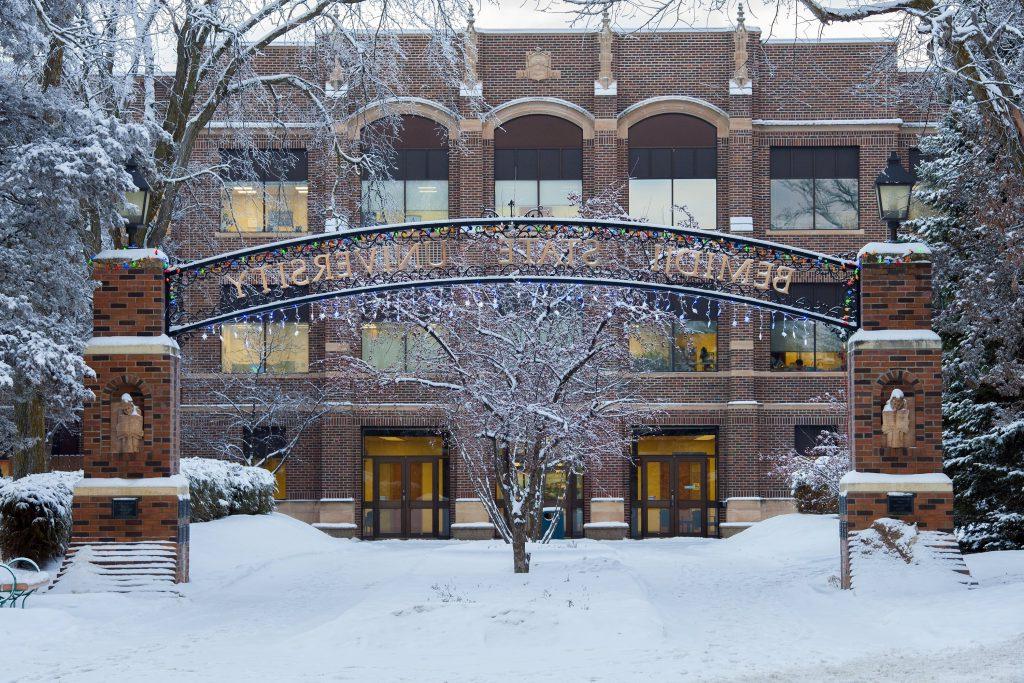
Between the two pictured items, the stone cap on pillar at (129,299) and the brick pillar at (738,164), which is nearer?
the stone cap on pillar at (129,299)

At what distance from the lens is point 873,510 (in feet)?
56.3

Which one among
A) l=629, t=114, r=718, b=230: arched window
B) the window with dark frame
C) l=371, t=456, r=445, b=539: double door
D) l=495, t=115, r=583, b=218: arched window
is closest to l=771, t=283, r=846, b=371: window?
l=629, t=114, r=718, b=230: arched window

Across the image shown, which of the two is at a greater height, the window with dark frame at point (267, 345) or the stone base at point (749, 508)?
the window with dark frame at point (267, 345)

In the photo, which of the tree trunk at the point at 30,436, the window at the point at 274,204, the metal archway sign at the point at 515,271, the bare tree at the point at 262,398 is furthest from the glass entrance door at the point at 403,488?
the metal archway sign at the point at 515,271

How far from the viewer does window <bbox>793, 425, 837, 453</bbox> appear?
124ft

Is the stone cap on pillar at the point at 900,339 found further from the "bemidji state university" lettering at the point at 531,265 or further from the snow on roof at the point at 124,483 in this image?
the snow on roof at the point at 124,483

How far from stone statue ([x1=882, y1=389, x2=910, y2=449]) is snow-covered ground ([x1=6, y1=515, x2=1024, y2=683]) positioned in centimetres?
192

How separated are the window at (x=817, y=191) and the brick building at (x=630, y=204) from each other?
0.18ft

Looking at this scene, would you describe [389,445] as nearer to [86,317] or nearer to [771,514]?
[771,514]

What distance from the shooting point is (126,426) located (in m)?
17.5

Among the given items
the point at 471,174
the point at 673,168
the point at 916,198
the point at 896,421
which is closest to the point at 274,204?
the point at 471,174

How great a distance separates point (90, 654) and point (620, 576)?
8.44 m

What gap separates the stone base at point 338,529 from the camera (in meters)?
37.3

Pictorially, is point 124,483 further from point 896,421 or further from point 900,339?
point 900,339
